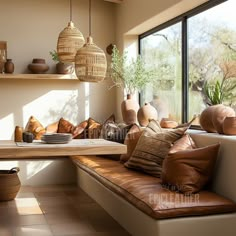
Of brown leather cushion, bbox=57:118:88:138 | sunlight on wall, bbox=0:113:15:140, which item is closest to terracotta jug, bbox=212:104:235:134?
brown leather cushion, bbox=57:118:88:138

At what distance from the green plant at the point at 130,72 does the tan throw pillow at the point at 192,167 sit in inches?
94.7

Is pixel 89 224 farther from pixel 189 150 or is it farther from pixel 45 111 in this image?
pixel 45 111

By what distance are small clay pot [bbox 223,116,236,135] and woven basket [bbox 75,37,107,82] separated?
3.83 ft

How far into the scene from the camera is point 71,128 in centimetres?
650

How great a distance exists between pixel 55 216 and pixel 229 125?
2103mm

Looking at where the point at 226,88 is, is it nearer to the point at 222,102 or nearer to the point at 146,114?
the point at 222,102

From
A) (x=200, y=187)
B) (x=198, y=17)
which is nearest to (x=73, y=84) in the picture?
(x=198, y=17)

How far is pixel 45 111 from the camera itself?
6625 millimetres

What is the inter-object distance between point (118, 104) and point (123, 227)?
2.94 meters

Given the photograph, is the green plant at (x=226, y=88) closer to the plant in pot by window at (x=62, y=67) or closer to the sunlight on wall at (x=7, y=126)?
the plant in pot by window at (x=62, y=67)

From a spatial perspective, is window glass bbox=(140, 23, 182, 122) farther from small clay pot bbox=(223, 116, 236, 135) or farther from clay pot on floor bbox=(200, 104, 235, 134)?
small clay pot bbox=(223, 116, 236, 135)

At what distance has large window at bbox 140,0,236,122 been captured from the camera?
412 centimetres

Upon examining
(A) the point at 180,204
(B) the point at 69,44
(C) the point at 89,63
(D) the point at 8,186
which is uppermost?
(B) the point at 69,44

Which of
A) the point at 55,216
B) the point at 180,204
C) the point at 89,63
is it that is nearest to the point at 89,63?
the point at 89,63
